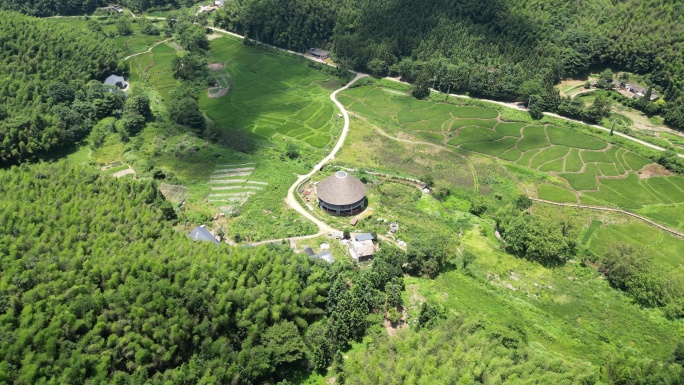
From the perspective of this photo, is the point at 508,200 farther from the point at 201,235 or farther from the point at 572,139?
the point at 201,235

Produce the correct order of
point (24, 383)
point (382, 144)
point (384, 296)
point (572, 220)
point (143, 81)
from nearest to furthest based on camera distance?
point (24, 383)
point (384, 296)
point (572, 220)
point (382, 144)
point (143, 81)

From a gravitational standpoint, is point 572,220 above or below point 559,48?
below

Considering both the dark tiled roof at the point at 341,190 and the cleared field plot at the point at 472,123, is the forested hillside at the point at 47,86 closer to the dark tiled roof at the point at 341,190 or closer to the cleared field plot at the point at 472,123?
the dark tiled roof at the point at 341,190

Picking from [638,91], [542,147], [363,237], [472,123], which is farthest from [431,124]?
[638,91]

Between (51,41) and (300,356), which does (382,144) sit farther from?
(51,41)

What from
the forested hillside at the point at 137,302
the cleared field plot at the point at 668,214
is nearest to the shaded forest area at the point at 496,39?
the cleared field plot at the point at 668,214

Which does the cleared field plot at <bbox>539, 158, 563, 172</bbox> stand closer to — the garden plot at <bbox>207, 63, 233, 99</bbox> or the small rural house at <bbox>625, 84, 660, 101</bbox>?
the small rural house at <bbox>625, 84, 660, 101</bbox>

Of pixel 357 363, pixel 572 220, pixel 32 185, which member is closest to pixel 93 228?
pixel 32 185
